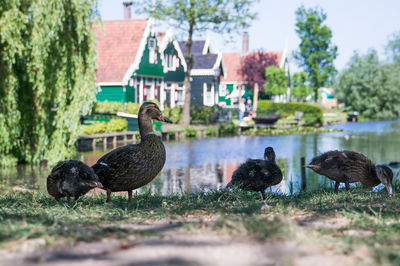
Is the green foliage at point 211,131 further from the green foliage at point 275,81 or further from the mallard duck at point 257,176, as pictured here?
the mallard duck at point 257,176

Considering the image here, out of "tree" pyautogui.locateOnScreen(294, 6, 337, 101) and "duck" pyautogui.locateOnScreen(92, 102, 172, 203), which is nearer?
"duck" pyautogui.locateOnScreen(92, 102, 172, 203)

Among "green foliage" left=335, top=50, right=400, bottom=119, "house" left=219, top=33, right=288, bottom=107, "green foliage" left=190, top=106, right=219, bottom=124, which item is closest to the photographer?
"green foliage" left=190, top=106, right=219, bottom=124

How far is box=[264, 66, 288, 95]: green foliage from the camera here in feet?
214

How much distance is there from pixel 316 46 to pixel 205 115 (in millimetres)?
38348

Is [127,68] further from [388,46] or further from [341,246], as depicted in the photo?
[388,46]

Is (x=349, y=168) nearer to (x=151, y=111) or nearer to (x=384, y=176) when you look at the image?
(x=384, y=176)

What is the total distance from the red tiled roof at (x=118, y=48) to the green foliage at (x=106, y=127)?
9069mm

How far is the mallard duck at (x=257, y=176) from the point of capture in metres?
8.27

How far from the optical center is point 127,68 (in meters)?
42.0

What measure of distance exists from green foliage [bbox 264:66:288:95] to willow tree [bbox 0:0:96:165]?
47.3 m

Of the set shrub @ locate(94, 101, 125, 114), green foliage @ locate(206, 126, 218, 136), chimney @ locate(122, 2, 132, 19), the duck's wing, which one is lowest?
green foliage @ locate(206, 126, 218, 136)

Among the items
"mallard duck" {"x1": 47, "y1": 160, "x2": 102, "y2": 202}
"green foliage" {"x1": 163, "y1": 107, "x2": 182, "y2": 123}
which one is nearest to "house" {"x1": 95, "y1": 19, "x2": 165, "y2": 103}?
"green foliage" {"x1": 163, "y1": 107, "x2": 182, "y2": 123}

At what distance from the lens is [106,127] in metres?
31.3

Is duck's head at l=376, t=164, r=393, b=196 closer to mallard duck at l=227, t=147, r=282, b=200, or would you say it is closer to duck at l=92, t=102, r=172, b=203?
mallard duck at l=227, t=147, r=282, b=200
